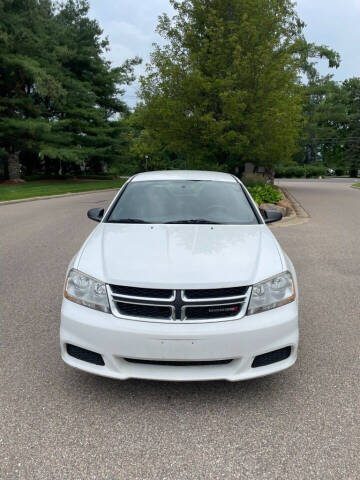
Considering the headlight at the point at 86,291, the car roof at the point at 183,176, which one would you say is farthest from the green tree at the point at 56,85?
the headlight at the point at 86,291

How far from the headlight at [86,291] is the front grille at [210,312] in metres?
0.56

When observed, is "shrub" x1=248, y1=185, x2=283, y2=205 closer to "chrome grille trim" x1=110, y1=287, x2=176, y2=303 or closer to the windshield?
the windshield

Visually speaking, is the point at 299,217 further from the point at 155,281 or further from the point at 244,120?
the point at 155,281

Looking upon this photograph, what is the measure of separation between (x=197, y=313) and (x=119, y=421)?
858 mm

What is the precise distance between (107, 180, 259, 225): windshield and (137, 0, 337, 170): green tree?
38.1 ft

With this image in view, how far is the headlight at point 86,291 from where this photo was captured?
279 centimetres

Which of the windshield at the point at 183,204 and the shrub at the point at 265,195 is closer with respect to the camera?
the windshield at the point at 183,204

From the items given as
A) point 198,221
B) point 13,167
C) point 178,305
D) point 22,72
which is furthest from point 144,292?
point 13,167

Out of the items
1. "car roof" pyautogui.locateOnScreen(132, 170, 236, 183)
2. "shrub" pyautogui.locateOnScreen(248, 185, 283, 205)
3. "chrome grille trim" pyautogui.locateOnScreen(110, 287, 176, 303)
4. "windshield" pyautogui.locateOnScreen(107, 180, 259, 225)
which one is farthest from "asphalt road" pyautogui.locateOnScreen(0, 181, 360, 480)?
"shrub" pyautogui.locateOnScreen(248, 185, 283, 205)

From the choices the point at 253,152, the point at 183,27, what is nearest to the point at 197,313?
the point at 253,152

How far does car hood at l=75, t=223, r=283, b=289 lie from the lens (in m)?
2.75

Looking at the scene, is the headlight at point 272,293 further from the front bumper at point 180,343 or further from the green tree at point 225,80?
the green tree at point 225,80

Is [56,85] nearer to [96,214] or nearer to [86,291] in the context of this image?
[96,214]

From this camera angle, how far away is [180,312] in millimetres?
2652
